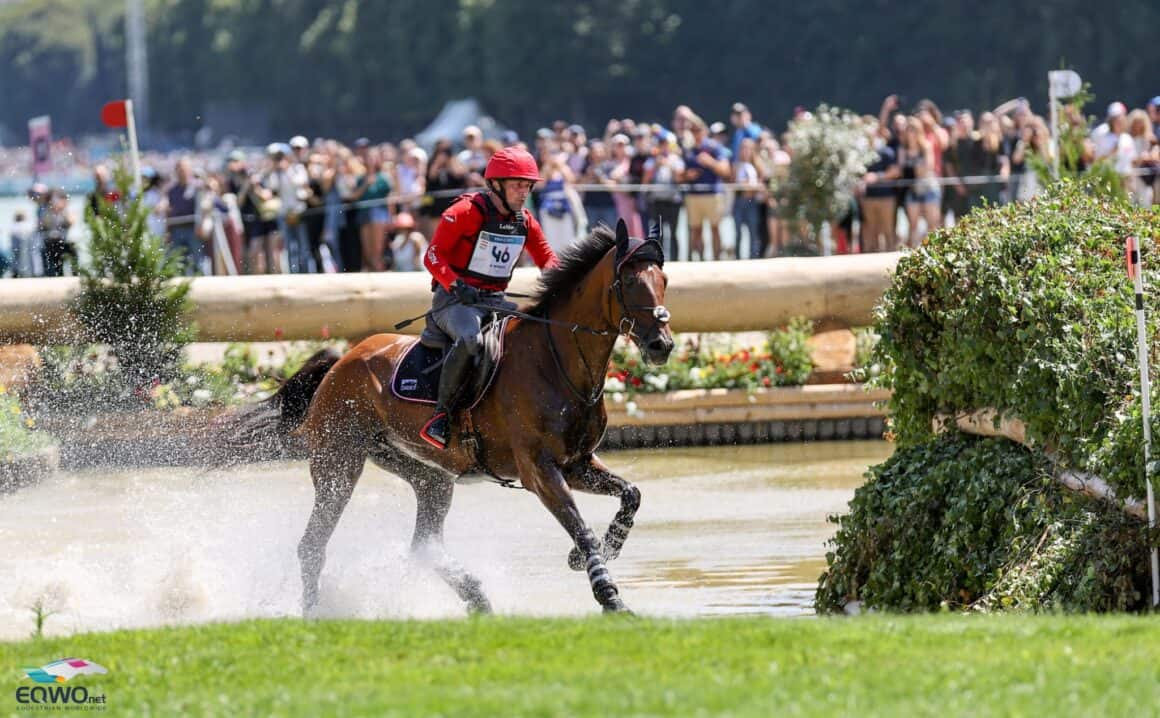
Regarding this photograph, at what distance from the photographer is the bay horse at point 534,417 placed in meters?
9.59

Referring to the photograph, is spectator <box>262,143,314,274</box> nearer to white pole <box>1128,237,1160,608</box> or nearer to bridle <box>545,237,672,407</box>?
bridle <box>545,237,672,407</box>

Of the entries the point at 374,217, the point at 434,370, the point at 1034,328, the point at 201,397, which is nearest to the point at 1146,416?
the point at 1034,328

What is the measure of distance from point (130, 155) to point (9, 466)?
4126 millimetres

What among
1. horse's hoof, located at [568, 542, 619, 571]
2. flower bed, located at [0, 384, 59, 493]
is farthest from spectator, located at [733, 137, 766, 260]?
horse's hoof, located at [568, 542, 619, 571]

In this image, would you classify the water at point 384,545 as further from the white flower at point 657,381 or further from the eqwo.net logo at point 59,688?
the eqwo.net logo at point 59,688

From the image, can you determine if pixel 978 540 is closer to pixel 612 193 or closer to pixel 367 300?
pixel 367 300

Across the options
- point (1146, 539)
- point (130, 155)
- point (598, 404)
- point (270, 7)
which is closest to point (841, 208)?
point (130, 155)

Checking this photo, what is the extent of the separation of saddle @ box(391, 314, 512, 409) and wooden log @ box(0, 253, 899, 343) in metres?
6.59

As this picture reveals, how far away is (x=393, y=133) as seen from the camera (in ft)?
339

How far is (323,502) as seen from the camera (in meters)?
11.0

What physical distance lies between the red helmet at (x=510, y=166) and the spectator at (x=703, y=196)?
12549 mm

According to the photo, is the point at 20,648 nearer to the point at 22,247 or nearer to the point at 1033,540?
the point at 1033,540

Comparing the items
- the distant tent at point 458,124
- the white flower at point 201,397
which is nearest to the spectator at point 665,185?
the white flower at point 201,397

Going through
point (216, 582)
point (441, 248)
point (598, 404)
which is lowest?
point (216, 582)
